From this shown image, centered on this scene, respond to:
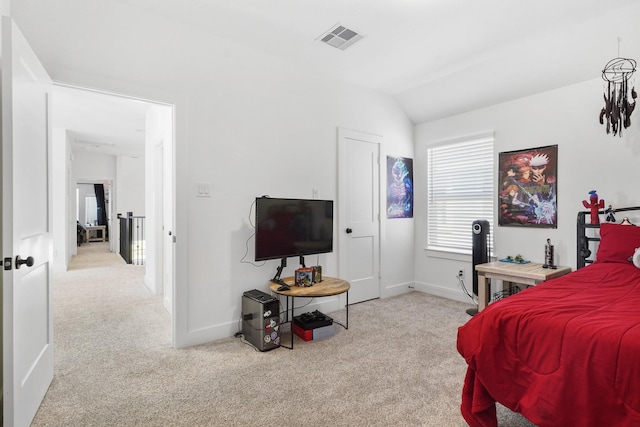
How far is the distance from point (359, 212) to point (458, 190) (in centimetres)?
140

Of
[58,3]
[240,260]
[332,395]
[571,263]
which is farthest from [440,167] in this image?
[58,3]

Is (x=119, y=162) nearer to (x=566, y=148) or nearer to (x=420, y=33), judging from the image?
(x=420, y=33)

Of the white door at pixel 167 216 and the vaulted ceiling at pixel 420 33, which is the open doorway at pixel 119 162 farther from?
the vaulted ceiling at pixel 420 33

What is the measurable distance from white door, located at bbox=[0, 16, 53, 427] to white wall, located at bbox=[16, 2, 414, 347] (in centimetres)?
56

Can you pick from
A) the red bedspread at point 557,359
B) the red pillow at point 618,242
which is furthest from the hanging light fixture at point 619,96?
the red bedspread at point 557,359

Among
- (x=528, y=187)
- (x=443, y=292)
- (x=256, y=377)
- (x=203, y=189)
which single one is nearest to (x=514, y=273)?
(x=528, y=187)

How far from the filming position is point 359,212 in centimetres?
421

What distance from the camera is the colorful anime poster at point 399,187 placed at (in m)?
4.56

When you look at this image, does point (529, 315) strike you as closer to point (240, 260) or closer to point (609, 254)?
point (609, 254)

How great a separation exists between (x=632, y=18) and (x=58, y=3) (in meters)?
4.31

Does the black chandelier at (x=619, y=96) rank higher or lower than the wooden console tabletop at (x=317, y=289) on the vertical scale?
higher

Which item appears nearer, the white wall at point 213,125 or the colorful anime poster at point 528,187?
the white wall at point 213,125

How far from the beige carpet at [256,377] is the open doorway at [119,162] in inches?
30.5

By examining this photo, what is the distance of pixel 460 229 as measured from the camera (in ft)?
14.6
